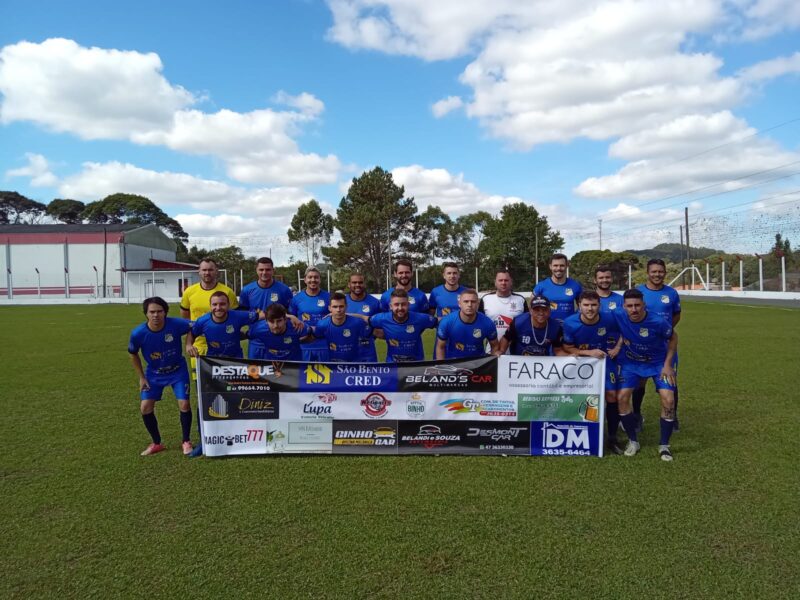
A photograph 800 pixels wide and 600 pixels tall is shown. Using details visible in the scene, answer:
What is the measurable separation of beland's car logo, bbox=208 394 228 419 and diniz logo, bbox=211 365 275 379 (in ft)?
0.77

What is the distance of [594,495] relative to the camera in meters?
4.34

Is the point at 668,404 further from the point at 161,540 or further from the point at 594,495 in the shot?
the point at 161,540

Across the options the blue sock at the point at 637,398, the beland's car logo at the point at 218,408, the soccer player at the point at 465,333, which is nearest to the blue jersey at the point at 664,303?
the blue sock at the point at 637,398

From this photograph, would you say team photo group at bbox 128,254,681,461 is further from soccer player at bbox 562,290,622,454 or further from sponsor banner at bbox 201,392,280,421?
sponsor banner at bbox 201,392,280,421

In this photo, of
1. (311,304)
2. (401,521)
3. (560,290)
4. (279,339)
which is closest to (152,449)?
(279,339)

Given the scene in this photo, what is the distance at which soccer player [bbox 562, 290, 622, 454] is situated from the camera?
219 inches

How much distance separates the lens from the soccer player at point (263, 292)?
6.96 meters

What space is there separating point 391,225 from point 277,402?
4610 centimetres

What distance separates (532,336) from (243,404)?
3172 mm

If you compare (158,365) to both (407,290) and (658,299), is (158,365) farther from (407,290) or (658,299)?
(658,299)

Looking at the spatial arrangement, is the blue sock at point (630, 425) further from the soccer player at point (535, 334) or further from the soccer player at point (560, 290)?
the soccer player at point (560, 290)

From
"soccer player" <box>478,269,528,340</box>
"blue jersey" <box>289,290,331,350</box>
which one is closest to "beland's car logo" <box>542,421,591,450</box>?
"soccer player" <box>478,269,528,340</box>

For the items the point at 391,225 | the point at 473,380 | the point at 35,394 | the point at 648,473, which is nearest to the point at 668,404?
the point at 648,473

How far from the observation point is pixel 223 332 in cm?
581
